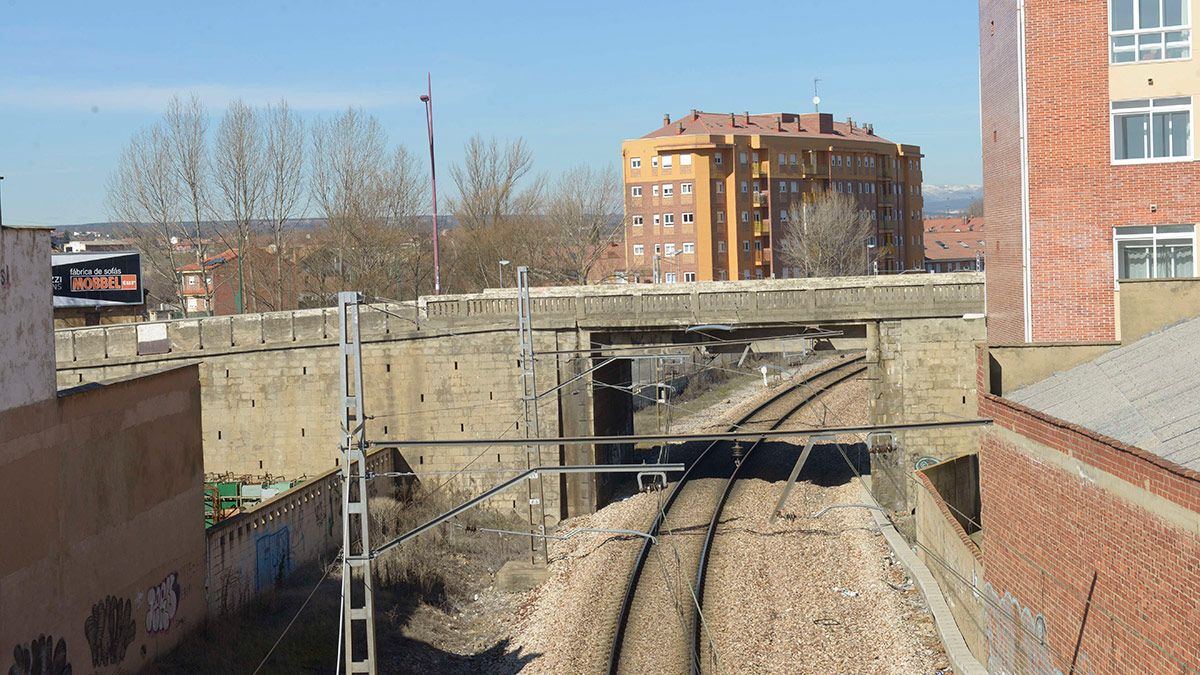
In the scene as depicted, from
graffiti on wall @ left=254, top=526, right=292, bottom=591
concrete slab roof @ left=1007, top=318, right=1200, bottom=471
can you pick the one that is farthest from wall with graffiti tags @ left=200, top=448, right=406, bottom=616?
concrete slab roof @ left=1007, top=318, right=1200, bottom=471

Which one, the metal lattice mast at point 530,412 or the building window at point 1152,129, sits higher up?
the building window at point 1152,129

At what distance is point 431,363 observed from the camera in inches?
1299

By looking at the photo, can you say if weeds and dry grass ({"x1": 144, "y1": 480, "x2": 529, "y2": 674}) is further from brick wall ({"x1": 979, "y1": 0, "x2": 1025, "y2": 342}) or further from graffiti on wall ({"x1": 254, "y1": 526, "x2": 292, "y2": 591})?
brick wall ({"x1": 979, "y1": 0, "x2": 1025, "y2": 342})

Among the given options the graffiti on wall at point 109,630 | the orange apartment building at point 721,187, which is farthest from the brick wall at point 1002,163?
the orange apartment building at point 721,187

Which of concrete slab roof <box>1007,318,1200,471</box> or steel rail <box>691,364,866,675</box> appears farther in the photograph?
steel rail <box>691,364,866,675</box>

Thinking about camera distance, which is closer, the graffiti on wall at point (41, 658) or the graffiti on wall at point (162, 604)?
the graffiti on wall at point (41, 658)

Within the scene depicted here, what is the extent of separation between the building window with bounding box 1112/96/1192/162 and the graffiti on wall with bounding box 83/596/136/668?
15.5m

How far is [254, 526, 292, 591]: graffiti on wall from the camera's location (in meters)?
23.0

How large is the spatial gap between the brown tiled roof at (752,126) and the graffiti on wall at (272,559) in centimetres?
5830

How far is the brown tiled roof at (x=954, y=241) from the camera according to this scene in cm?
11300

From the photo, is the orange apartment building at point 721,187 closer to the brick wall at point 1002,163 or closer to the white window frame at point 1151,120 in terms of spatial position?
the brick wall at point 1002,163

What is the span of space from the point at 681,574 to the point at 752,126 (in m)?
64.1

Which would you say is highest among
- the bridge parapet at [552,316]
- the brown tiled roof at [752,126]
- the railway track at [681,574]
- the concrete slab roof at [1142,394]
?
the brown tiled roof at [752,126]

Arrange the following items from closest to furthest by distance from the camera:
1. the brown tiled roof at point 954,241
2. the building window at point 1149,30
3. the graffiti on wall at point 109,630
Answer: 1. the graffiti on wall at point 109,630
2. the building window at point 1149,30
3. the brown tiled roof at point 954,241
